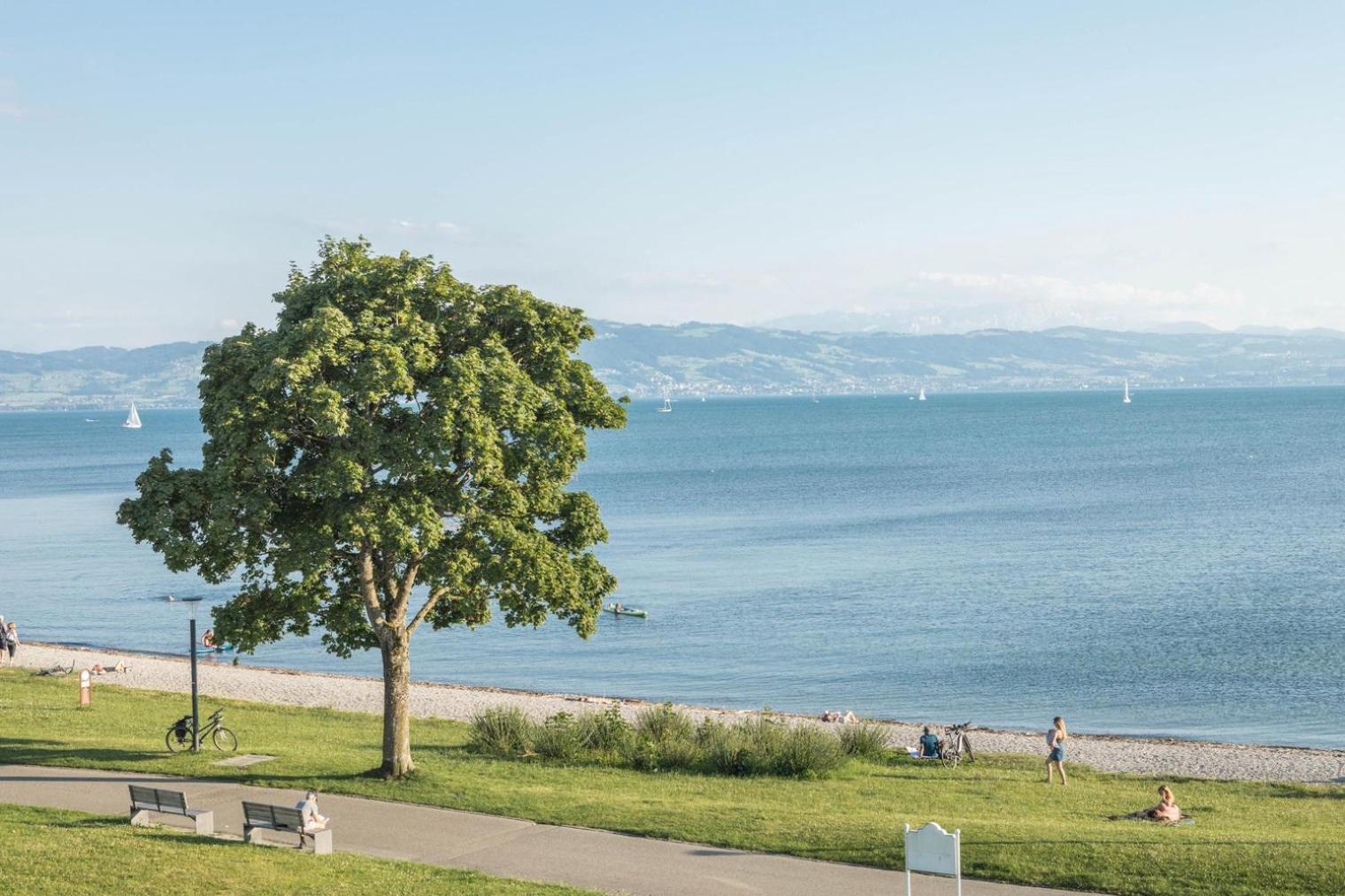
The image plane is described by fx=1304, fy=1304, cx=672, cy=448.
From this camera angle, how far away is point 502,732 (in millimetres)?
27797

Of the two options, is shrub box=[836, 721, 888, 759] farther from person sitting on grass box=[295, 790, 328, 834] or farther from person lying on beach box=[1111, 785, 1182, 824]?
person sitting on grass box=[295, 790, 328, 834]

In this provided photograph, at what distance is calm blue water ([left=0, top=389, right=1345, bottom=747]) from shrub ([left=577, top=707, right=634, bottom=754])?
54.6 feet

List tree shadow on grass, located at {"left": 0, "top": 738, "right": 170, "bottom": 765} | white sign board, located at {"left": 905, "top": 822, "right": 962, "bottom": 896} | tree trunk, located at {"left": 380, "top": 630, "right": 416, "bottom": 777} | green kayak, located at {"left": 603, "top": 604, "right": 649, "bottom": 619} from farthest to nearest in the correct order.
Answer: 1. green kayak, located at {"left": 603, "top": 604, "right": 649, "bottom": 619}
2. tree shadow on grass, located at {"left": 0, "top": 738, "right": 170, "bottom": 765}
3. tree trunk, located at {"left": 380, "top": 630, "right": 416, "bottom": 777}
4. white sign board, located at {"left": 905, "top": 822, "right": 962, "bottom": 896}

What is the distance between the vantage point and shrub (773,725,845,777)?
26188 millimetres

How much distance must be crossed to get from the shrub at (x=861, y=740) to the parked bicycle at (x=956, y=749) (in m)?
1.49

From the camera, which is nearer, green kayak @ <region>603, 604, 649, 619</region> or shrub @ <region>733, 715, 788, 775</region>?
shrub @ <region>733, 715, 788, 775</region>

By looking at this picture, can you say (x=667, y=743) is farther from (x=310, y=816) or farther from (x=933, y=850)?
(x=933, y=850)

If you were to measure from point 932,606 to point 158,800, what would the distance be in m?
47.5

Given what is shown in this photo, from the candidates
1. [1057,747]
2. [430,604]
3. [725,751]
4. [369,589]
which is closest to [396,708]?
[430,604]

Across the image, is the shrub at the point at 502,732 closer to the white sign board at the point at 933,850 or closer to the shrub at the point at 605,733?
the shrub at the point at 605,733

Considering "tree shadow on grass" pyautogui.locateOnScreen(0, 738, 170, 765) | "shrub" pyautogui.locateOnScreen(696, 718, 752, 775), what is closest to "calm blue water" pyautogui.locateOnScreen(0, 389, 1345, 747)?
"shrub" pyautogui.locateOnScreen(696, 718, 752, 775)

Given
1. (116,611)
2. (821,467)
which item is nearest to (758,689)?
(116,611)

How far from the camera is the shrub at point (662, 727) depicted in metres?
27.5

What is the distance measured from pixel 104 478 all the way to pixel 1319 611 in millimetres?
143514
